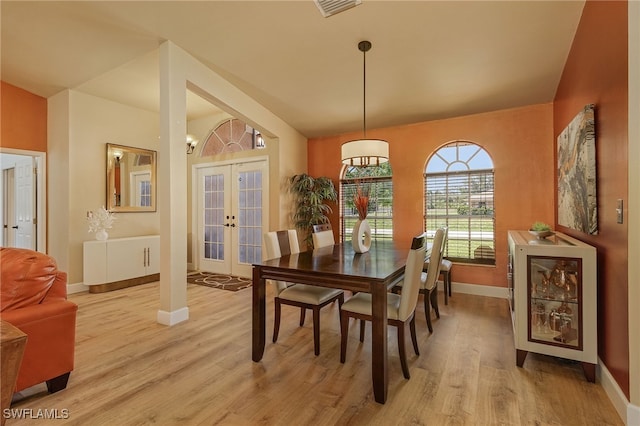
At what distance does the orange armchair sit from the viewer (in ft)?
5.66

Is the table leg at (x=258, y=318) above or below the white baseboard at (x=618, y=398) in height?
above

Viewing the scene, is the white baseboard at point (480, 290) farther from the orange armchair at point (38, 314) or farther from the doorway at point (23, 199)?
the doorway at point (23, 199)

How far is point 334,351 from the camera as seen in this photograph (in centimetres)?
249

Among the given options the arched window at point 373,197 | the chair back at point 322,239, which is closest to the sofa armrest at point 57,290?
the chair back at point 322,239

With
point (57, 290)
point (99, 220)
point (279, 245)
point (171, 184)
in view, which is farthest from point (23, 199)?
point (279, 245)

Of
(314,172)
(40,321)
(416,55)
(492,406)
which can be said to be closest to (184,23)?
(416,55)

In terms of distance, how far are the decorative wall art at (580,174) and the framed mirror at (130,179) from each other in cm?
572

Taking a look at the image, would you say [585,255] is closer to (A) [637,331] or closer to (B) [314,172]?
(A) [637,331]

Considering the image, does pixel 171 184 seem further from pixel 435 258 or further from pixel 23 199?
pixel 23 199

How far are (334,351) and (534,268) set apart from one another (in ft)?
5.58

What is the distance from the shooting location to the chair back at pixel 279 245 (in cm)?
279

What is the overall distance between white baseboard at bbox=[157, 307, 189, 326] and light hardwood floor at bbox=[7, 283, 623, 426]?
0.06 m

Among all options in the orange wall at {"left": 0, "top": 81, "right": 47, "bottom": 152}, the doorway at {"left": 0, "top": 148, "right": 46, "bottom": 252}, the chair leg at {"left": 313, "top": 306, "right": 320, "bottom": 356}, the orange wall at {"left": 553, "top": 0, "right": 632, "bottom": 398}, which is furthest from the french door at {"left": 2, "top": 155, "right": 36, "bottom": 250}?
the orange wall at {"left": 553, "top": 0, "right": 632, "bottom": 398}

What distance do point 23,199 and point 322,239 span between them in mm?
5019
